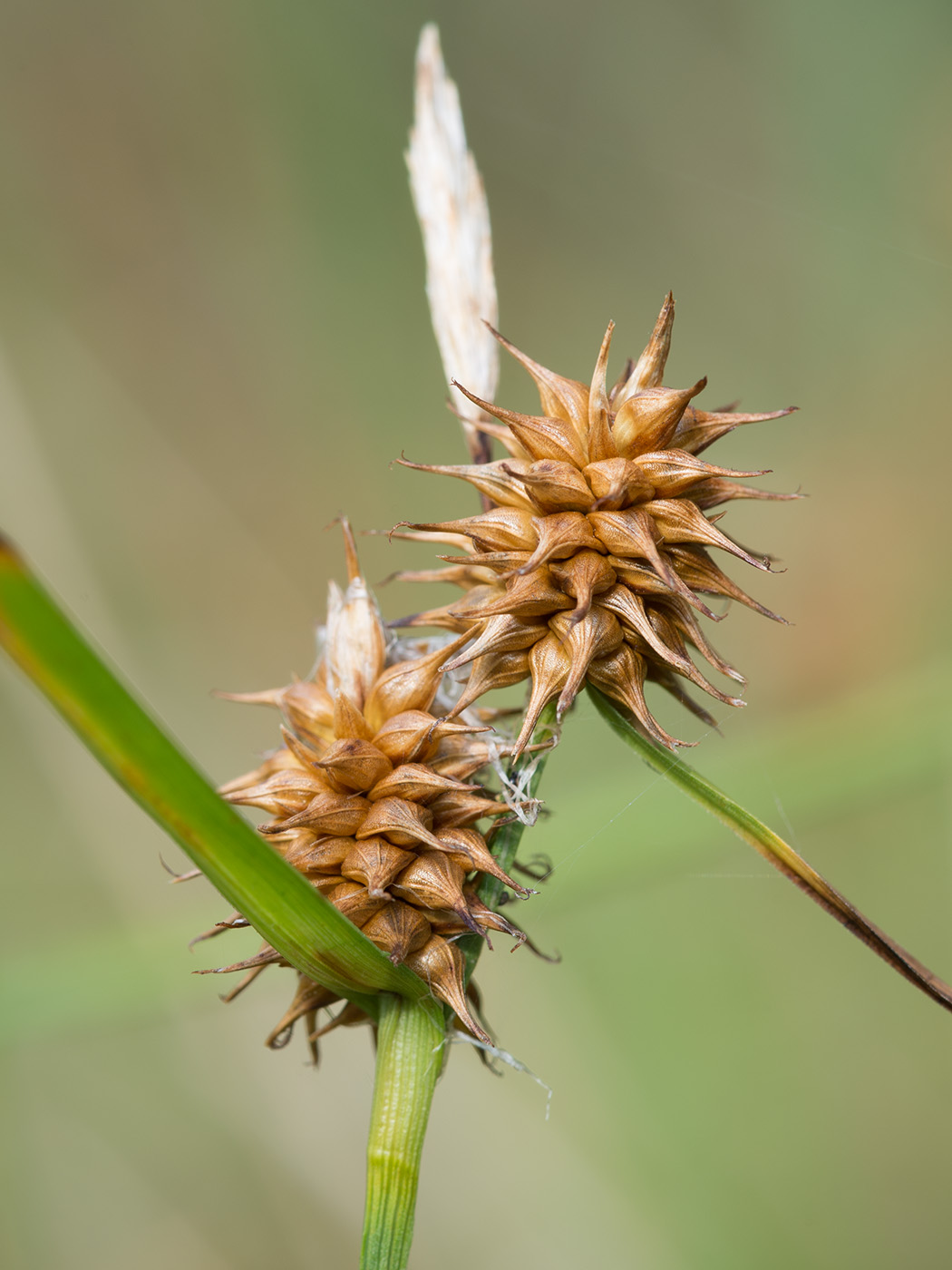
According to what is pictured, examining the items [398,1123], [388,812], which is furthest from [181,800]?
[398,1123]

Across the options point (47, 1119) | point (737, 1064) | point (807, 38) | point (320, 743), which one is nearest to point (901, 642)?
point (737, 1064)

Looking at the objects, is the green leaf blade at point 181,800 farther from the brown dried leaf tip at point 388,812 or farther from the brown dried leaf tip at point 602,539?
the brown dried leaf tip at point 602,539

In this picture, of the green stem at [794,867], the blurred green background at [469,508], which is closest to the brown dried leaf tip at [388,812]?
the green stem at [794,867]

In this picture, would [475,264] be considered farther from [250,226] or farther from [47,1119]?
[47,1119]

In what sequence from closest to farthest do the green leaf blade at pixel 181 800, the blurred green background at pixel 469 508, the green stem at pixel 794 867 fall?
the green leaf blade at pixel 181 800 → the green stem at pixel 794 867 → the blurred green background at pixel 469 508

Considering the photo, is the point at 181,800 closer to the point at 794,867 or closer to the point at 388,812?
the point at 388,812

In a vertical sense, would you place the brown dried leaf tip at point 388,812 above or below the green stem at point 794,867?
above
